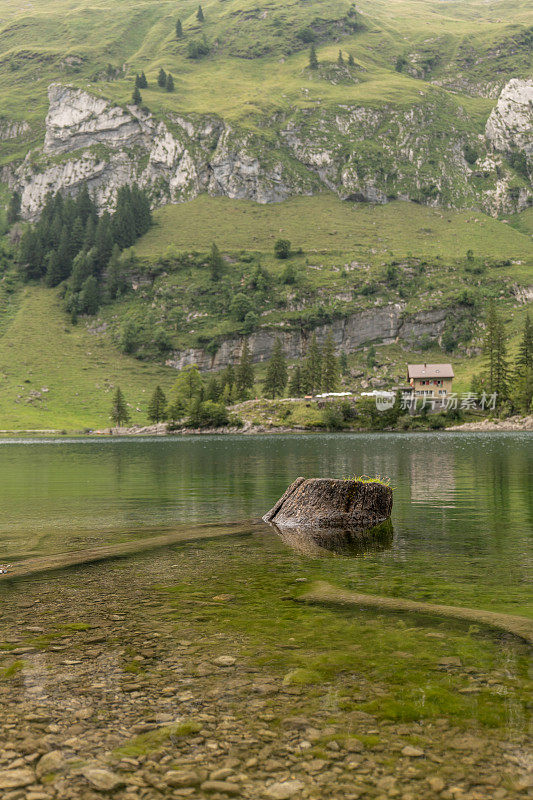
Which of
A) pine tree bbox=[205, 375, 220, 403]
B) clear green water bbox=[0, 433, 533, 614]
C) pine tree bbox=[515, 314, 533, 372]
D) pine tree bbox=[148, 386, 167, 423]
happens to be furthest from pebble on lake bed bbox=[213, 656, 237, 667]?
pine tree bbox=[148, 386, 167, 423]

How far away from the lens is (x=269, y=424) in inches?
6481

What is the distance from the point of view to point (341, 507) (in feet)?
76.1

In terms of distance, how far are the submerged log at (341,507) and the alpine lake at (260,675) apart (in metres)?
3.17

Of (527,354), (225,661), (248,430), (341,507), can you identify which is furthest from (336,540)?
(527,354)

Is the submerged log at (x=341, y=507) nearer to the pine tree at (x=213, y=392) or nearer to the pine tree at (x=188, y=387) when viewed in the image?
the pine tree at (x=213, y=392)

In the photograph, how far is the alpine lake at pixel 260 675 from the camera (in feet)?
20.2

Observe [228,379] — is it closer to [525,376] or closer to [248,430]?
[248,430]

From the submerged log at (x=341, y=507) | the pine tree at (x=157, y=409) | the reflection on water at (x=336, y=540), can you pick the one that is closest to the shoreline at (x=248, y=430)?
the pine tree at (x=157, y=409)

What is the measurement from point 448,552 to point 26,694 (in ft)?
43.9

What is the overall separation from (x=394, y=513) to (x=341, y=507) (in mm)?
4835

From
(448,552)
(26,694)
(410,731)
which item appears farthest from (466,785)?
(448,552)

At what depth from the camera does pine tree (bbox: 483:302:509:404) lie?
16300cm

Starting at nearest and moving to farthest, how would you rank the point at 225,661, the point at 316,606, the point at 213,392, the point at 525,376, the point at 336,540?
the point at 225,661
the point at 316,606
the point at 336,540
the point at 525,376
the point at 213,392

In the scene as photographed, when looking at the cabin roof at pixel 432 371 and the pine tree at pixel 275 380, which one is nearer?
the cabin roof at pixel 432 371
